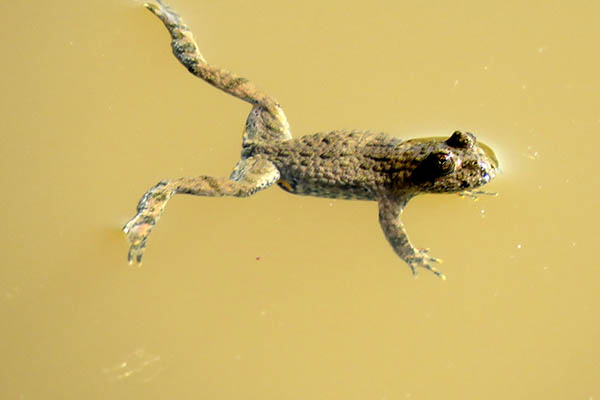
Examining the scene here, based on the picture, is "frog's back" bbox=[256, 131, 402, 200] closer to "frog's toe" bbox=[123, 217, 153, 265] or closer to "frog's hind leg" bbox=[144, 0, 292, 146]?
"frog's hind leg" bbox=[144, 0, 292, 146]

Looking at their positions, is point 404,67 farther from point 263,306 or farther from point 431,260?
point 263,306

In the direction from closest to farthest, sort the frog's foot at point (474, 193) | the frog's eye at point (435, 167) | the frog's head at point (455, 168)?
the frog's eye at point (435, 167), the frog's head at point (455, 168), the frog's foot at point (474, 193)

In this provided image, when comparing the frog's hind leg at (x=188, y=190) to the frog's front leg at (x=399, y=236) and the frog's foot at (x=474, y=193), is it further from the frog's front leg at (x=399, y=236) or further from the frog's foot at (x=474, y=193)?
the frog's foot at (x=474, y=193)

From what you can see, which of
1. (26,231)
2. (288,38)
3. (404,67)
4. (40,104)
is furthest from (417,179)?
(40,104)

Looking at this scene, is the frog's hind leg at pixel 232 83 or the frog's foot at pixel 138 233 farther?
the frog's hind leg at pixel 232 83

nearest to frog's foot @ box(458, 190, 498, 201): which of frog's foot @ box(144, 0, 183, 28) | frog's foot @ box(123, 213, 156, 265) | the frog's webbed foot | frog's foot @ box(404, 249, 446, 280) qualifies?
frog's foot @ box(404, 249, 446, 280)

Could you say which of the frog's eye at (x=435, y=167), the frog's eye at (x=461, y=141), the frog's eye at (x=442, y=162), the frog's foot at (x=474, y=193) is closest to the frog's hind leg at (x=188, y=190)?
the frog's eye at (x=435, y=167)
